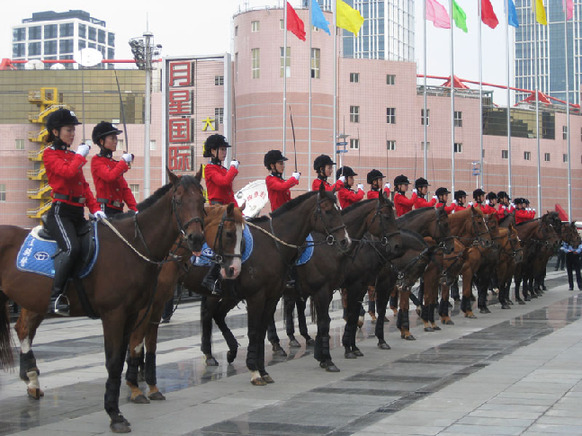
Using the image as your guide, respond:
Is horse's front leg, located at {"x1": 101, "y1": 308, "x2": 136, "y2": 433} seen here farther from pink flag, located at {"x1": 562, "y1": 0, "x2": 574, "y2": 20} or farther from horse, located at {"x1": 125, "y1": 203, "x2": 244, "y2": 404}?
pink flag, located at {"x1": 562, "y1": 0, "x2": 574, "y2": 20}

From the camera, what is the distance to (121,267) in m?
9.00

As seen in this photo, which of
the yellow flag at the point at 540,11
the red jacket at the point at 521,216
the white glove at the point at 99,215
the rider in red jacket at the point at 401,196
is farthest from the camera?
the yellow flag at the point at 540,11

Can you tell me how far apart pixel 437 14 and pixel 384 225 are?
1183 inches

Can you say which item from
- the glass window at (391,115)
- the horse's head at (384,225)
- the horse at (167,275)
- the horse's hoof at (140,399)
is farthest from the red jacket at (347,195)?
the glass window at (391,115)

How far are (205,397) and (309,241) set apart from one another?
11.0 feet

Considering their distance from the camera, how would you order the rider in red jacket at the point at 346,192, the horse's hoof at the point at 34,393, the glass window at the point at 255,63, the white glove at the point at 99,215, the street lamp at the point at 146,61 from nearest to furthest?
the white glove at the point at 99,215 < the horse's hoof at the point at 34,393 < the rider in red jacket at the point at 346,192 < the street lamp at the point at 146,61 < the glass window at the point at 255,63

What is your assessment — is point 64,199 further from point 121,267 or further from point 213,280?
point 213,280

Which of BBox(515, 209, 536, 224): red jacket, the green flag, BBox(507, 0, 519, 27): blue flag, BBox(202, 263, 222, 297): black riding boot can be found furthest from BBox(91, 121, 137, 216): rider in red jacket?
BBox(507, 0, 519, 27): blue flag

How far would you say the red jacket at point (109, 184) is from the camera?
408 inches

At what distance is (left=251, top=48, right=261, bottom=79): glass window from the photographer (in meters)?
66.7

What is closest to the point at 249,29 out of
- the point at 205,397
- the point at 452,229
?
the point at 452,229

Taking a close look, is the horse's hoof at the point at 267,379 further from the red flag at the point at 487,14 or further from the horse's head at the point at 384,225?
the red flag at the point at 487,14

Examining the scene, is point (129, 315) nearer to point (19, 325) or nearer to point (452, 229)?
point (19, 325)

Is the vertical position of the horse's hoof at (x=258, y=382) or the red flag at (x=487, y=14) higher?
the red flag at (x=487, y=14)
